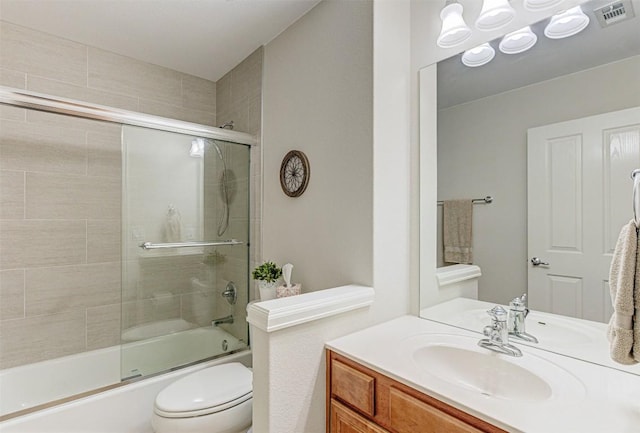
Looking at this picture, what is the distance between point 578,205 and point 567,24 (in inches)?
25.7

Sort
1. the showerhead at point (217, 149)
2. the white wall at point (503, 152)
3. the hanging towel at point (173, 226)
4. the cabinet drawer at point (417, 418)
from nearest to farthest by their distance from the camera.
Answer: the cabinet drawer at point (417, 418) → the white wall at point (503, 152) → the hanging towel at point (173, 226) → the showerhead at point (217, 149)

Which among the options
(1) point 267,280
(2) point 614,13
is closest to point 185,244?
(1) point 267,280

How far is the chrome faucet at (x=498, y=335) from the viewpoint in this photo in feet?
3.85

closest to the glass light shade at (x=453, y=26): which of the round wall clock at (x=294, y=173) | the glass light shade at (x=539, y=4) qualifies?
the glass light shade at (x=539, y=4)

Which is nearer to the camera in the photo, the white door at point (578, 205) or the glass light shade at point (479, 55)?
the white door at point (578, 205)

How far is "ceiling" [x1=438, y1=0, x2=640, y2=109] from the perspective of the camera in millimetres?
1068

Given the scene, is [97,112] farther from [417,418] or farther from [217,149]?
[417,418]

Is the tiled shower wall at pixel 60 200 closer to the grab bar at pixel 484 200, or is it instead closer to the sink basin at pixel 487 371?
the grab bar at pixel 484 200

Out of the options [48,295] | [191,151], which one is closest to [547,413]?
[191,151]

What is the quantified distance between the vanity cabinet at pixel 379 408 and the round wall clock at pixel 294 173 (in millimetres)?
936

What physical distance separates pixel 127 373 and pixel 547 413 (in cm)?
200

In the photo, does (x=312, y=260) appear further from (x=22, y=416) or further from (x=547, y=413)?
(x=22, y=416)

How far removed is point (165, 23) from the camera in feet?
6.47

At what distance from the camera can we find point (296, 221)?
1922mm
